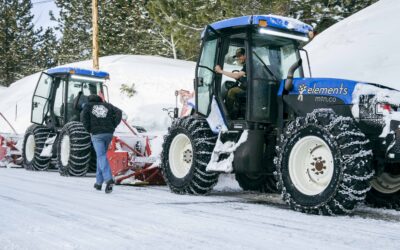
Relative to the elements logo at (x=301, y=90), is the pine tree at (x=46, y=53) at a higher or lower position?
higher

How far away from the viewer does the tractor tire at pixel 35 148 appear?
44.7 feet

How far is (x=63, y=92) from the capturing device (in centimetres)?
1373

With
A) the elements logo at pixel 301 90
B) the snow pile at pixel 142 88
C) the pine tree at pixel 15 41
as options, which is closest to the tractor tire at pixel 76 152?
the elements logo at pixel 301 90

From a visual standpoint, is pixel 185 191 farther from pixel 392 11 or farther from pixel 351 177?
pixel 392 11

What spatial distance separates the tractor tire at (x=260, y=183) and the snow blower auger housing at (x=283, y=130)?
2 cm

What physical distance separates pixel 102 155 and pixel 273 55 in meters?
3.24

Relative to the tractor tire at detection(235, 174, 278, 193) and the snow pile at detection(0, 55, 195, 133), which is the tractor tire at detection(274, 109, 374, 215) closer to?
the tractor tire at detection(235, 174, 278, 193)

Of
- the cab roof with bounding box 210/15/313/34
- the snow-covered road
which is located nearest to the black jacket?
the snow-covered road

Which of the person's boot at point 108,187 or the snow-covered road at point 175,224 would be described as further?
the person's boot at point 108,187

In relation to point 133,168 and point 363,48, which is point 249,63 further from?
point 363,48

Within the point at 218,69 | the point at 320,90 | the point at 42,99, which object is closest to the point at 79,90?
the point at 42,99

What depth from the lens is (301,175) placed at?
255 inches

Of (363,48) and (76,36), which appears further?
(76,36)

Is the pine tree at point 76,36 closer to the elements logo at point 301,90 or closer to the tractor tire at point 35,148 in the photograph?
the tractor tire at point 35,148
